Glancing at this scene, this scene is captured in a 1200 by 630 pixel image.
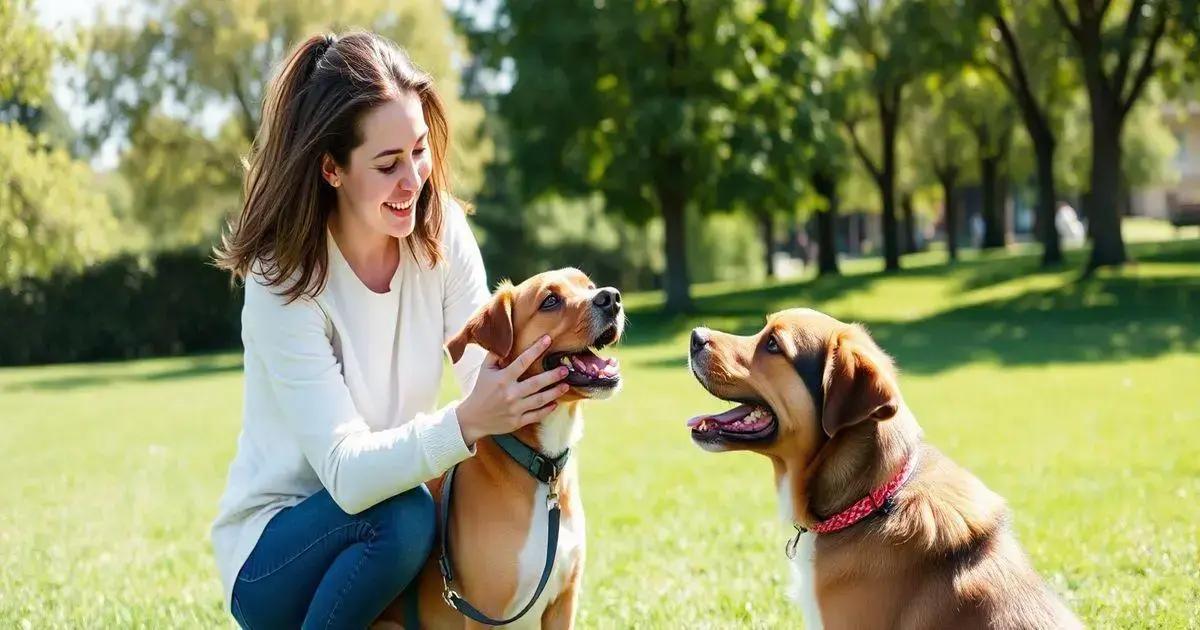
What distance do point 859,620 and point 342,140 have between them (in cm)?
263

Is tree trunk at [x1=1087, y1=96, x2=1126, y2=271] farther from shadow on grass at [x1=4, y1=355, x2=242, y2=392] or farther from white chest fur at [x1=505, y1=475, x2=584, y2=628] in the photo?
white chest fur at [x1=505, y1=475, x2=584, y2=628]

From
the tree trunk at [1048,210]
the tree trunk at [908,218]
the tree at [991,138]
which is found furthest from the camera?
the tree trunk at [908,218]

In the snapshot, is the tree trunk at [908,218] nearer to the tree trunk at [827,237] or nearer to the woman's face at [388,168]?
the tree trunk at [827,237]

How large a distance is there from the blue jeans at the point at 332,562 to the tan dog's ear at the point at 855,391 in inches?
62.8

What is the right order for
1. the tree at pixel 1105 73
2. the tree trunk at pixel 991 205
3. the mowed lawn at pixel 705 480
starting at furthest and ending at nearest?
1. the tree trunk at pixel 991 205
2. the tree at pixel 1105 73
3. the mowed lawn at pixel 705 480

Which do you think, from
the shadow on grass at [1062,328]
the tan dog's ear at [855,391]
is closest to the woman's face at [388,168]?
the tan dog's ear at [855,391]

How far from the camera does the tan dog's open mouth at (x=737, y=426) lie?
4.37m

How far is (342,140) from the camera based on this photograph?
4441mm

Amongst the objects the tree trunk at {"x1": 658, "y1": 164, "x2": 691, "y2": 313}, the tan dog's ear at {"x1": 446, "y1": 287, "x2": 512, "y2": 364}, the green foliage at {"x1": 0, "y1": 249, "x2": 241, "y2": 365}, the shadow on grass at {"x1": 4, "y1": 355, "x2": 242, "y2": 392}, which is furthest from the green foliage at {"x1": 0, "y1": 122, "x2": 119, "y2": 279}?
the tan dog's ear at {"x1": 446, "y1": 287, "x2": 512, "y2": 364}

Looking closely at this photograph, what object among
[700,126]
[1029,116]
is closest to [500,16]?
[700,126]

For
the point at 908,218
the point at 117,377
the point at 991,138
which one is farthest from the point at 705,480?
the point at 908,218

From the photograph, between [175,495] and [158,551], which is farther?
[175,495]

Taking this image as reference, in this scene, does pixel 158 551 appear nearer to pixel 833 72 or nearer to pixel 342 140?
pixel 342 140

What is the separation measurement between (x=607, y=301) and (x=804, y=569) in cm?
127
